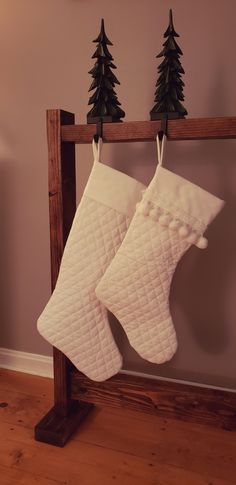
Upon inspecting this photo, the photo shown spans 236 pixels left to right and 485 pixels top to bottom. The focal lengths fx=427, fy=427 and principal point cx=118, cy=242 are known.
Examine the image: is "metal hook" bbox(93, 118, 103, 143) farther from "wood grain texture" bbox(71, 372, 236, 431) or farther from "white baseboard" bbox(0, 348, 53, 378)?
"white baseboard" bbox(0, 348, 53, 378)

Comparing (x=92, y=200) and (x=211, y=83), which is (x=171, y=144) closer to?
(x=211, y=83)

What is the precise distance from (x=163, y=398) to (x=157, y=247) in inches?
20.2

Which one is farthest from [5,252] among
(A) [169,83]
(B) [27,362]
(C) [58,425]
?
(A) [169,83]

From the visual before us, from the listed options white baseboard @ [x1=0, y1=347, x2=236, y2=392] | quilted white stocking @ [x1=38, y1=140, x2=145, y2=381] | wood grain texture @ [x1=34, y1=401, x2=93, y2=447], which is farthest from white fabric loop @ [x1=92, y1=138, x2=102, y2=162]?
white baseboard @ [x1=0, y1=347, x2=236, y2=392]

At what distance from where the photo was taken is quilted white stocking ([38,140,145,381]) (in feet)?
3.83

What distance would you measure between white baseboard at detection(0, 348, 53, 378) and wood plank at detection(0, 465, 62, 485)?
0.55m

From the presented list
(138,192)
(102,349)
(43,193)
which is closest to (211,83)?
(138,192)

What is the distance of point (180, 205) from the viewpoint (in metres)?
1.10

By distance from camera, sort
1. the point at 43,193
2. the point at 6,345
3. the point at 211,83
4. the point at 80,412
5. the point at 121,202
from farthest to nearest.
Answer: the point at 6,345 → the point at 43,193 → the point at 80,412 → the point at 211,83 → the point at 121,202

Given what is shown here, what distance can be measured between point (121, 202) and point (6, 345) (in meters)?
1.01

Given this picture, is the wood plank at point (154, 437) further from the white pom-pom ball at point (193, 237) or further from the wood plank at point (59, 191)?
the white pom-pom ball at point (193, 237)

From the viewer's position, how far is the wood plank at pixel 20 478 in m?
1.18

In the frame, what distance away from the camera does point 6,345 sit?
1.84 m

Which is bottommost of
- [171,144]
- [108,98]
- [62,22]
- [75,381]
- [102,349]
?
[75,381]
